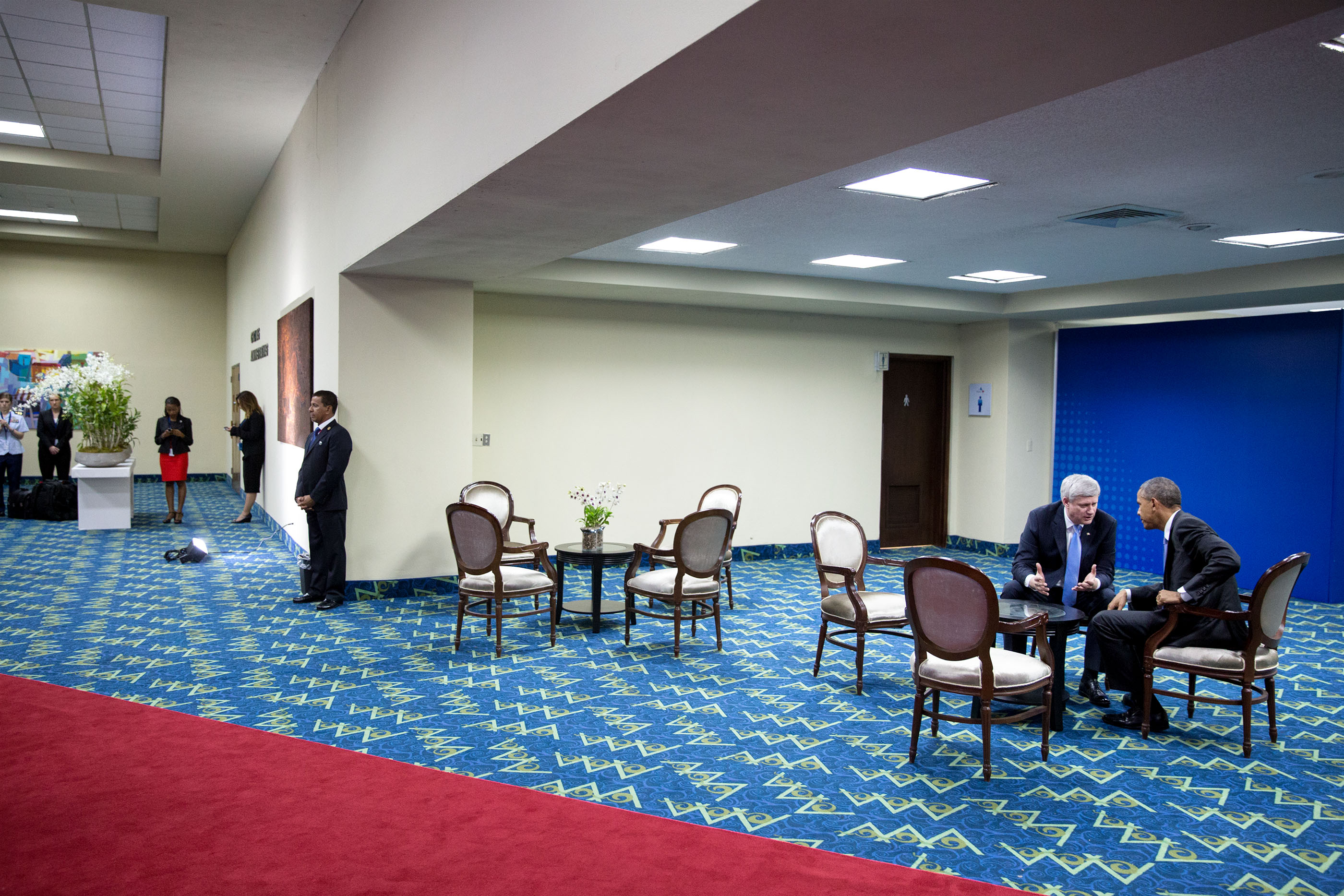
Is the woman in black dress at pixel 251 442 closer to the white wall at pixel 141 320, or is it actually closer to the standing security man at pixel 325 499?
the standing security man at pixel 325 499

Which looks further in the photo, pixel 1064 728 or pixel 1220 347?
pixel 1220 347

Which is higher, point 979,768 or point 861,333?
point 861,333

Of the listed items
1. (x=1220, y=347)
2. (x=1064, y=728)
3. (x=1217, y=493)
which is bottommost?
(x=1064, y=728)

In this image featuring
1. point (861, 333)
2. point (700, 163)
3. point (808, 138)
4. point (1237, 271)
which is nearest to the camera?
point (808, 138)

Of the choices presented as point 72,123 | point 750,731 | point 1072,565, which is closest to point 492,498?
point 750,731

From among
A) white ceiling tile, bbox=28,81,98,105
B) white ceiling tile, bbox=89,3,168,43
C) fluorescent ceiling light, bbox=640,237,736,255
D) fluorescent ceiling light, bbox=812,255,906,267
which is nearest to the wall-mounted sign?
fluorescent ceiling light, bbox=812,255,906,267

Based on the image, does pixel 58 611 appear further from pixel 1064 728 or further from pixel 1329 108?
pixel 1329 108

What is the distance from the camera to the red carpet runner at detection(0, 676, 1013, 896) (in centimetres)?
283

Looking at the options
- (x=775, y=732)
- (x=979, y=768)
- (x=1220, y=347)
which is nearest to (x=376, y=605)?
(x=775, y=732)

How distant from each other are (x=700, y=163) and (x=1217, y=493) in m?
8.61

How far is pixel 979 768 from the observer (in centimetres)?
453

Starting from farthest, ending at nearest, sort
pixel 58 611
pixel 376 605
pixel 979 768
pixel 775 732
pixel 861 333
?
pixel 861 333, pixel 376 605, pixel 58 611, pixel 775 732, pixel 979 768

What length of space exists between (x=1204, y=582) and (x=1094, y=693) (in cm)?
104

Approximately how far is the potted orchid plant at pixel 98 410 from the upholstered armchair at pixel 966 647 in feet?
33.7
